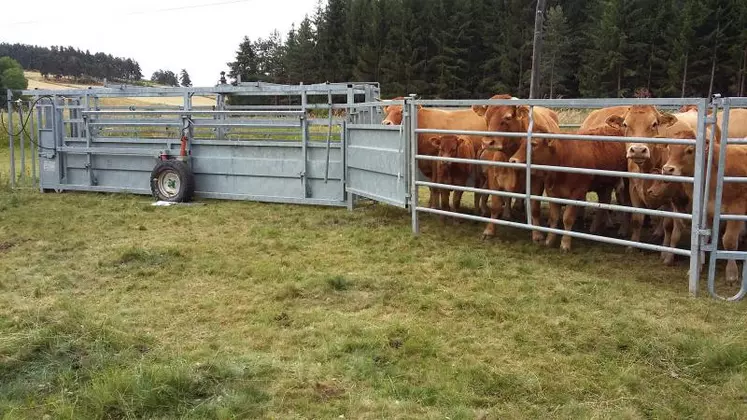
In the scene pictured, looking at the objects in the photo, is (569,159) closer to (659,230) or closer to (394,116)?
(659,230)

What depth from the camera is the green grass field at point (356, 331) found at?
11.3 feet

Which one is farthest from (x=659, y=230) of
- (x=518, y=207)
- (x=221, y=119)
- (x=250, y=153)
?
(x=221, y=119)

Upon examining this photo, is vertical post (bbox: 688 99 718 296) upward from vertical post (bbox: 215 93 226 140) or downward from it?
downward

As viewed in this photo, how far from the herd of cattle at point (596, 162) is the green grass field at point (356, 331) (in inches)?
22.6

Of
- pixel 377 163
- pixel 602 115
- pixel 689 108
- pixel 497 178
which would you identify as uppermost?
pixel 689 108

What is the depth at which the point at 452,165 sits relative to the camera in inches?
347

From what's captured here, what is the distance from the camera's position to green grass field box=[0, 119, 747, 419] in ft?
11.3

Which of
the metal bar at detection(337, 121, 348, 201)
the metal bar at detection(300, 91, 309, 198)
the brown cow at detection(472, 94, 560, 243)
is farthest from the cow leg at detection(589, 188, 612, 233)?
the metal bar at detection(300, 91, 309, 198)

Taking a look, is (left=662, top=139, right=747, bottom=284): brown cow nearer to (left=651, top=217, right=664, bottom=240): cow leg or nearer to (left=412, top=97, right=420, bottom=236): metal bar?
(left=651, top=217, right=664, bottom=240): cow leg

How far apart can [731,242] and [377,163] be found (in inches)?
181

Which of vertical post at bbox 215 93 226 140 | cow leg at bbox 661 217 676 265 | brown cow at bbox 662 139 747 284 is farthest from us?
vertical post at bbox 215 93 226 140

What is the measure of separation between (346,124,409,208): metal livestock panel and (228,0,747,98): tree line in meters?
29.9

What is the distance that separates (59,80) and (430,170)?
1795 inches

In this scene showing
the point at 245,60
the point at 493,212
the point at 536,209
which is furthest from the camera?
the point at 245,60
